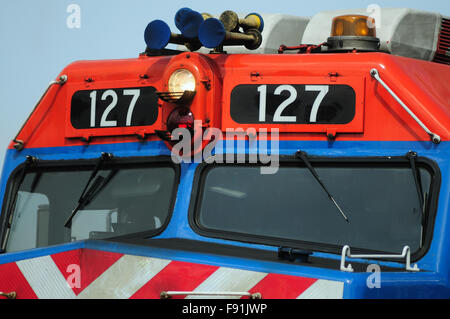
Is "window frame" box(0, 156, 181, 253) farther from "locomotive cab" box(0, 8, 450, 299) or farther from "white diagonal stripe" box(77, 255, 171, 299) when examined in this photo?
"white diagonal stripe" box(77, 255, 171, 299)

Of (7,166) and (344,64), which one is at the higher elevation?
(344,64)

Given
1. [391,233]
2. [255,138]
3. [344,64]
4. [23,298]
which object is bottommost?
[23,298]

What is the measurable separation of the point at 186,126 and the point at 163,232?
65 cm

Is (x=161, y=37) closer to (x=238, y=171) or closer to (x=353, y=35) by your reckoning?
(x=238, y=171)

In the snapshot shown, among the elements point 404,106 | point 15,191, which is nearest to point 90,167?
point 15,191

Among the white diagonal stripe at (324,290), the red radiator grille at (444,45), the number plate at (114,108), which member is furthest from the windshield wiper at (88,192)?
the red radiator grille at (444,45)

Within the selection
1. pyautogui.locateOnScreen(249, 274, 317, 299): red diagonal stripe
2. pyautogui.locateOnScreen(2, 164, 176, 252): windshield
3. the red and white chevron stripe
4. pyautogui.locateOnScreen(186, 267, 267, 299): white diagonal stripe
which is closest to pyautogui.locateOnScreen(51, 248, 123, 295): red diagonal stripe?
the red and white chevron stripe

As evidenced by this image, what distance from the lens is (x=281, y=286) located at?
4.19 meters

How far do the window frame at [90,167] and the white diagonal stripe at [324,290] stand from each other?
4.21 ft

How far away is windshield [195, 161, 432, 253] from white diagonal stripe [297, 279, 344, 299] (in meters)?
0.69
